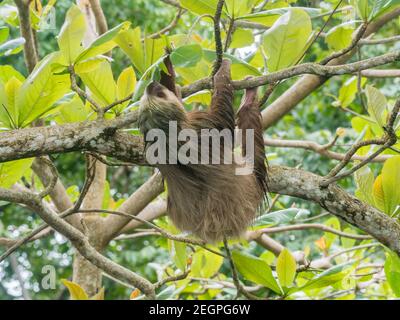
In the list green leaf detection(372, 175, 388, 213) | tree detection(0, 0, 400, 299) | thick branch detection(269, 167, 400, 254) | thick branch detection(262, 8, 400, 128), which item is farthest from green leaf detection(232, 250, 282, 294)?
thick branch detection(262, 8, 400, 128)

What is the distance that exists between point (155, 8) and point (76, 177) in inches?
128

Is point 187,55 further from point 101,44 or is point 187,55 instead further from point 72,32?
point 72,32

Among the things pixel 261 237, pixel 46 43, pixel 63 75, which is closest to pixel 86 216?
pixel 261 237

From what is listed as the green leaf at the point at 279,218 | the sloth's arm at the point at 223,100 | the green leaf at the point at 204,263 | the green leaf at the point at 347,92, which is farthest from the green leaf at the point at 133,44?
the green leaf at the point at 347,92

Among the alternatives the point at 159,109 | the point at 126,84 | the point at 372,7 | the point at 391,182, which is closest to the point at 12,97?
the point at 126,84

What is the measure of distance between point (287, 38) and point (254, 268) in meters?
1.25

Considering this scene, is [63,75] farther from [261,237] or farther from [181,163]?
[261,237]

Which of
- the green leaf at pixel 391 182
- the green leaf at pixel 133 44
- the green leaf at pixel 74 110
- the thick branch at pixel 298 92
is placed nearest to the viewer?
the green leaf at pixel 133 44

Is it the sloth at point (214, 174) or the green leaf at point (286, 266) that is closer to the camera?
the sloth at point (214, 174)

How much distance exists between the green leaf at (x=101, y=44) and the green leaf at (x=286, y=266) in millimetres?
1489

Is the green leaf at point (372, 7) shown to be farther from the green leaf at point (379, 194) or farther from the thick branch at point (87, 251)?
the thick branch at point (87, 251)

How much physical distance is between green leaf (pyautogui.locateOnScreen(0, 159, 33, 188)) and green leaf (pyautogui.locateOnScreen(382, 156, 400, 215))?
6.04 ft

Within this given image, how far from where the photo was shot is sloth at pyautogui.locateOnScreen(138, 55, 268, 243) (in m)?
3.10

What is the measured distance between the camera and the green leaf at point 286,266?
11.0 feet
